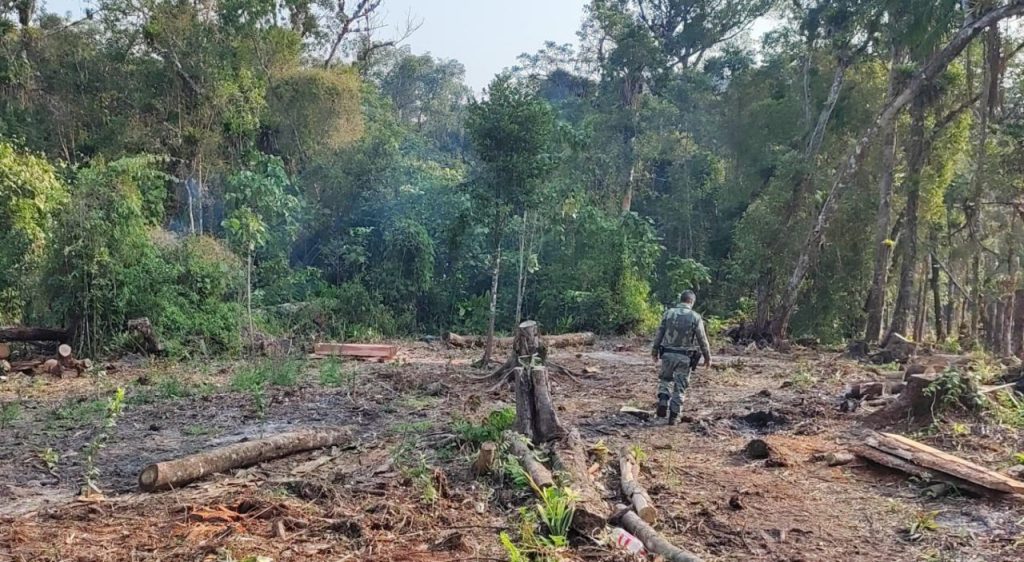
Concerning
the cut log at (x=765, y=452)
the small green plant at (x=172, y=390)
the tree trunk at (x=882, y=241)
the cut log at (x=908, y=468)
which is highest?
the tree trunk at (x=882, y=241)

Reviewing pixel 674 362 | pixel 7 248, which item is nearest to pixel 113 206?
pixel 7 248

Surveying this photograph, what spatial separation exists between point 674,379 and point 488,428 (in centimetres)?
279

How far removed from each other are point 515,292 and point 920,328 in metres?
16.1

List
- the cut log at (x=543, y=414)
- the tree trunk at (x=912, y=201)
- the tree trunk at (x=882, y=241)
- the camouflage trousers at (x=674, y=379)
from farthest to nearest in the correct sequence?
the tree trunk at (x=912, y=201), the tree trunk at (x=882, y=241), the camouflage trousers at (x=674, y=379), the cut log at (x=543, y=414)

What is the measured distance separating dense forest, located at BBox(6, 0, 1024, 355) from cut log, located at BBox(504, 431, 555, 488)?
6702mm

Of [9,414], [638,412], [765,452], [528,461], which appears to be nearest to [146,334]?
[9,414]

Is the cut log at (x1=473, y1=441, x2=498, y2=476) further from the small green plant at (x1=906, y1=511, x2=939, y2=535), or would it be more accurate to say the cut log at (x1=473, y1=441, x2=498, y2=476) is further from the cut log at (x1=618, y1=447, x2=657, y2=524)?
the small green plant at (x1=906, y1=511, x2=939, y2=535)

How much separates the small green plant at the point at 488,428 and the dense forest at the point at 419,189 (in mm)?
5917

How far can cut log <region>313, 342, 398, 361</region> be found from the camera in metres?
14.5

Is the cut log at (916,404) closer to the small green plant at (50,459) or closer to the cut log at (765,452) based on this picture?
the cut log at (765,452)

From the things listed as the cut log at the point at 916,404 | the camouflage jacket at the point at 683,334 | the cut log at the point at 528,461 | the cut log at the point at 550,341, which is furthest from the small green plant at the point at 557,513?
the cut log at the point at 550,341

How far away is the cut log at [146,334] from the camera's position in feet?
43.7

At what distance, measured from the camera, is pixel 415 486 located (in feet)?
17.5

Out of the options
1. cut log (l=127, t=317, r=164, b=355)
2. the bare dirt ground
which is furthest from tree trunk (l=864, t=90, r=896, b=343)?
cut log (l=127, t=317, r=164, b=355)
